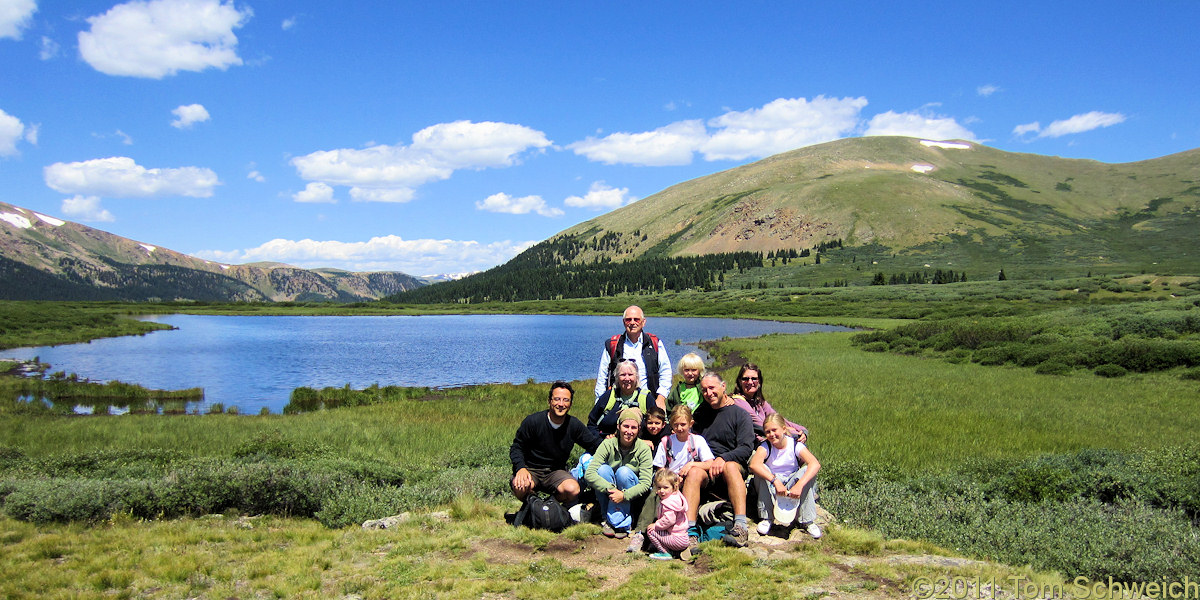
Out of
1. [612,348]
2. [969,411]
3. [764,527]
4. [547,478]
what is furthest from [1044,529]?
A: [969,411]

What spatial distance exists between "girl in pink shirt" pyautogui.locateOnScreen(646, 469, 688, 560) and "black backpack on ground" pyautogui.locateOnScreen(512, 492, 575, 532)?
4.66 feet

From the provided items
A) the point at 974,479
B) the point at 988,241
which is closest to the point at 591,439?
the point at 974,479

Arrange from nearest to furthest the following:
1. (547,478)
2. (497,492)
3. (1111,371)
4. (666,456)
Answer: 1. (666,456)
2. (547,478)
3. (497,492)
4. (1111,371)

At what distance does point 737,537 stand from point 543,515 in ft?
9.03

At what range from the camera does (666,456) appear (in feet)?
29.8

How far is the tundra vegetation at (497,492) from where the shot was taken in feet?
23.6

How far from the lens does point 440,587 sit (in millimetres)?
6945

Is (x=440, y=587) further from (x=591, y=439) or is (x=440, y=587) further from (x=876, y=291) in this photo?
(x=876, y=291)

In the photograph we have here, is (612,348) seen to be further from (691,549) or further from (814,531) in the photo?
(814,531)

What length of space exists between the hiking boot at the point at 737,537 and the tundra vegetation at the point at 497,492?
0.44m

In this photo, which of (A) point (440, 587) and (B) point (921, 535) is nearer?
(A) point (440, 587)

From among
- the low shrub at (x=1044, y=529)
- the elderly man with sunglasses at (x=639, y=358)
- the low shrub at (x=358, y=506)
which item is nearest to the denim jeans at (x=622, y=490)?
the elderly man with sunglasses at (x=639, y=358)

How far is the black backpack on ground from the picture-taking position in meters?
8.92

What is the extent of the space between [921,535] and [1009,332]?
3542 cm
